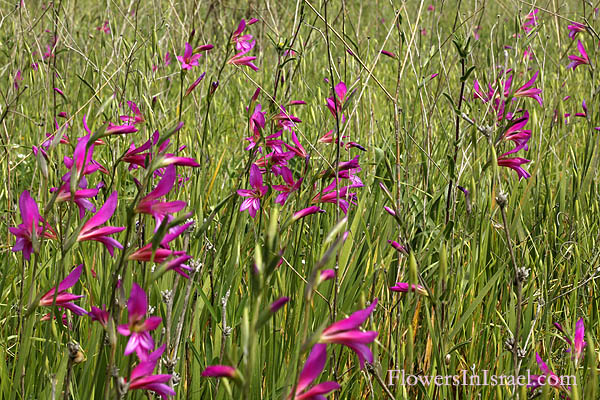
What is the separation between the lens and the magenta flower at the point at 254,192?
1.51 metres

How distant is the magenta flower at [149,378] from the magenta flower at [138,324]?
0.5 inches

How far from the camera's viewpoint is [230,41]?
1.71 meters

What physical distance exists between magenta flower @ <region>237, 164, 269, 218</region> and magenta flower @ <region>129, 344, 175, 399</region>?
66 cm

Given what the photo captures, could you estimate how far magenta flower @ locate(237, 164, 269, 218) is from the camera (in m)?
1.51

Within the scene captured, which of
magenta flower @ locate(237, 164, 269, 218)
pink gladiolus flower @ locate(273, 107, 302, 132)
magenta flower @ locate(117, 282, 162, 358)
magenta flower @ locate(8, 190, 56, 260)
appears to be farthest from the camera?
pink gladiolus flower @ locate(273, 107, 302, 132)

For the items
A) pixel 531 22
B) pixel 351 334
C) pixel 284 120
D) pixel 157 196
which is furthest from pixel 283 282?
pixel 531 22

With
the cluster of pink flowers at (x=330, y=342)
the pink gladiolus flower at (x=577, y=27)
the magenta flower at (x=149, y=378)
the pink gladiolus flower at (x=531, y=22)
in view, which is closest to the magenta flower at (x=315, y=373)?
the cluster of pink flowers at (x=330, y=342)

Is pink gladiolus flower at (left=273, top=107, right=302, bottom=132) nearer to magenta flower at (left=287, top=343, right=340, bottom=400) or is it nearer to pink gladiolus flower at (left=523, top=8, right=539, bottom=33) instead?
pink gladiolus flower at (left=523, top=8, right=539, bottom=33)

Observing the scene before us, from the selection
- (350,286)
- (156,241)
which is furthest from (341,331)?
(350,286)

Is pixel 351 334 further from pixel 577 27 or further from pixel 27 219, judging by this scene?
pixel 577 27

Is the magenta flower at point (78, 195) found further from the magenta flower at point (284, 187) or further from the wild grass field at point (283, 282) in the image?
the magenta flower at point (284, 187)

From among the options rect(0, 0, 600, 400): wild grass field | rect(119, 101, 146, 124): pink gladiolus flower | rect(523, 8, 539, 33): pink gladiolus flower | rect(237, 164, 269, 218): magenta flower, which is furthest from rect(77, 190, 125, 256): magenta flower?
rect(523, 8, 539, 33): pink gladiolus flower

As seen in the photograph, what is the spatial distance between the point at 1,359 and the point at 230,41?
96 centimetres

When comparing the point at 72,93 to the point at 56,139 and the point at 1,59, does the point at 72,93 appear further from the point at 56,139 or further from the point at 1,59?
the point at 56,139
